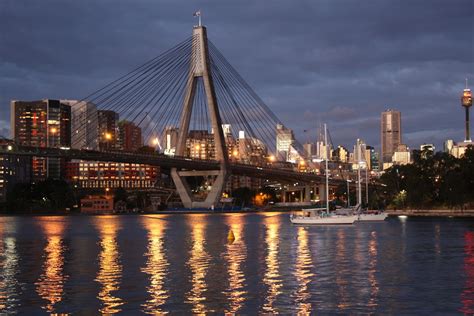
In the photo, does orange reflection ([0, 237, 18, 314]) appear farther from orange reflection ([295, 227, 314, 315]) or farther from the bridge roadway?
the bridge roadway

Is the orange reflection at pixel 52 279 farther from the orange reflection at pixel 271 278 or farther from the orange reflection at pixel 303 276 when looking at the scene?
the orange reflection at pixel 303 276

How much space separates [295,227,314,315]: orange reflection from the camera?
24.3 metres

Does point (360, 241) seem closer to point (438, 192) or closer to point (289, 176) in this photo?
point (438, 192)

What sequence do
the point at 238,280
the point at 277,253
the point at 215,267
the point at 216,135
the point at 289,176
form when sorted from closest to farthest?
the point at 238,280 → the point at 215,267 → the point at 277,253 → the point at 216,135 → the point at 289,176

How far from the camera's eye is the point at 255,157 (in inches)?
6801

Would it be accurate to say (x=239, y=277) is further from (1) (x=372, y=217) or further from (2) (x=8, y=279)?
(1) (x=372, y=217)

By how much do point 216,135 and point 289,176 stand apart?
2898cm

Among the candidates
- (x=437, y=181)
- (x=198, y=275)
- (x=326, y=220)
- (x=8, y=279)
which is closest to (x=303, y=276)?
(x=198, y=275)

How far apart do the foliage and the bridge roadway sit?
21891mm

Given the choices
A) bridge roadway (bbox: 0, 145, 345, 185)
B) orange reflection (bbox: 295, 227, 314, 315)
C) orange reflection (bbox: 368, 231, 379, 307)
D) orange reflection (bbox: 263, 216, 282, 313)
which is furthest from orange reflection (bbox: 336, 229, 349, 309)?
bridge roadway (bbox: 0, 145, 345, 185)

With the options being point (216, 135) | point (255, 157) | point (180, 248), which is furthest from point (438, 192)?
point (180, 248)

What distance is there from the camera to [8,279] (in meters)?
31.4

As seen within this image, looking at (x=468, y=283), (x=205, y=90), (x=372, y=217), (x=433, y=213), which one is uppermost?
(x=205, y=90)

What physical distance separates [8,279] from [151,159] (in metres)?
79.0
